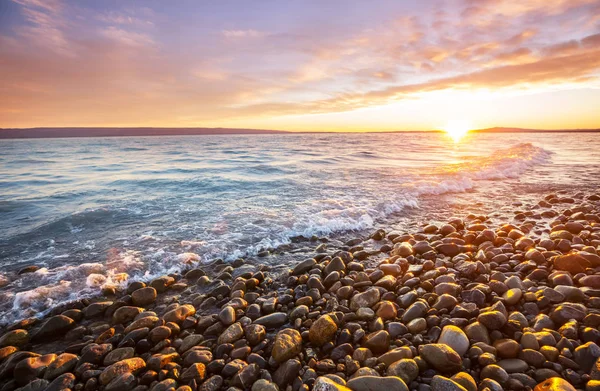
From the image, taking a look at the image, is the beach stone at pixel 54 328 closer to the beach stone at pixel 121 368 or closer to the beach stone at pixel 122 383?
the beach stone at pixel 121 368

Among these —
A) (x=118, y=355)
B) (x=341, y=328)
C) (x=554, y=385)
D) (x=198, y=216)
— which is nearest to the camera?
(x=554, y=385)

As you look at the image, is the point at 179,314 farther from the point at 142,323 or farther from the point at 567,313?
the point at 567,313

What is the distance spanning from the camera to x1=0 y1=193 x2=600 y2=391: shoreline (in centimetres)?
267

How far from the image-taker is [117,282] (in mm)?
4891

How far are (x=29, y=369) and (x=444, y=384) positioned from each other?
160 inches

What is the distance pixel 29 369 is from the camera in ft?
9.75

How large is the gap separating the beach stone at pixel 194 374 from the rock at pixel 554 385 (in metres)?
2.94

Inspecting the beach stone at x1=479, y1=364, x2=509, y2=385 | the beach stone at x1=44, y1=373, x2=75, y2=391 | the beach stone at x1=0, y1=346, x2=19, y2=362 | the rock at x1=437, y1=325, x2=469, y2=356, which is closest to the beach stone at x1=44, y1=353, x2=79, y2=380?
the beach stone at x1=44, y1=373, x2=75, y2=391

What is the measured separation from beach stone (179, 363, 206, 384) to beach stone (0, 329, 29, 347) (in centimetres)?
235

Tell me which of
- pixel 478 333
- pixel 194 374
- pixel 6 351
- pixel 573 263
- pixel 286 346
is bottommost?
pixel 6 351

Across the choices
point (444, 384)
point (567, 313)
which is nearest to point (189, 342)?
point (444, 384)

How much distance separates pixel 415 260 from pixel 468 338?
222 cm

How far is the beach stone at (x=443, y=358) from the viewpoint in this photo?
8.68 ft

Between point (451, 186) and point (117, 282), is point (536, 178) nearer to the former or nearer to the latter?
point (451, 186)
